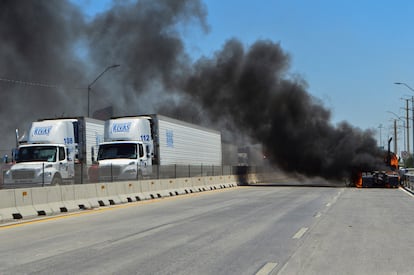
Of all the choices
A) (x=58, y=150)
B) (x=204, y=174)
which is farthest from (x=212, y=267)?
(x=204, y=174)

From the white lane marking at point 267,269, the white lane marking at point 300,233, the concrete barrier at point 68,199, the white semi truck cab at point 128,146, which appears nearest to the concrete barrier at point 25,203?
the concrete barrier at point 68,199

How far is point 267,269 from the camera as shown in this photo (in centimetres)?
781

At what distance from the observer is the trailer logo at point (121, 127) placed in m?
29.5

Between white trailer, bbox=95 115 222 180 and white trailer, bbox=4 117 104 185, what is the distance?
40.1 inches

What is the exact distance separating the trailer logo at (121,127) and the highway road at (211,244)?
1269 centimetres

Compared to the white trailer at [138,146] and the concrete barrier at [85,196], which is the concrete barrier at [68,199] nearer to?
the concrete barrier at [85,196]

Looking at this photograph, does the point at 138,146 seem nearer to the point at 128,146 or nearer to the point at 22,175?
the point at 128,146

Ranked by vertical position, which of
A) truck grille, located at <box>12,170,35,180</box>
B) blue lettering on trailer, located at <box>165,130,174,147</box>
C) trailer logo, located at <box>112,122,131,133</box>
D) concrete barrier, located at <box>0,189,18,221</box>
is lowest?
concrete barrier, located at <box>0,189,18,221</box>

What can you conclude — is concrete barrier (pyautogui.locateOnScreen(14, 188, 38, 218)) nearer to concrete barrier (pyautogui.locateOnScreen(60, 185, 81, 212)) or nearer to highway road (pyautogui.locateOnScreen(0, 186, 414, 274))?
highway road (pyautogui.locateOnScreen(0, 186, 414, 274))

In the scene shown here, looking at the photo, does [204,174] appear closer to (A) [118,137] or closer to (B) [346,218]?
(A) [118,137]

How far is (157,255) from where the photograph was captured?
29.8 ft

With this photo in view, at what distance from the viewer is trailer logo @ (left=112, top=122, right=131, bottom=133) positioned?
29502 millimetres

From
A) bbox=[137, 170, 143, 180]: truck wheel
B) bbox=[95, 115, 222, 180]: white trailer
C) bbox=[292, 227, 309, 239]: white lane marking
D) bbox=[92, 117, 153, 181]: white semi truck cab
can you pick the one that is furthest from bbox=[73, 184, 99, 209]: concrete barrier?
bbox=[292, 227, 309, 239]: white lane marking

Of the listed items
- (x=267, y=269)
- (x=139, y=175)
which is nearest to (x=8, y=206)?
(x=267, y=269)
